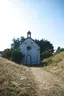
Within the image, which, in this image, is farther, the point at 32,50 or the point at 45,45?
the point at 45,45

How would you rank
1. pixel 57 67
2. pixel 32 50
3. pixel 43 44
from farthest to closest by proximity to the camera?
pixel 43 44 → pixel 32 50 → pixel 57 67

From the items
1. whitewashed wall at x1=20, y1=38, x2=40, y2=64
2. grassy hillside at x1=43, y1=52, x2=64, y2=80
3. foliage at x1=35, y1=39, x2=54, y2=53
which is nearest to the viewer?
grassy hillside at x1=43, y1=52, x2=64, y2=80

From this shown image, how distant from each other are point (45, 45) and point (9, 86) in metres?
75.5

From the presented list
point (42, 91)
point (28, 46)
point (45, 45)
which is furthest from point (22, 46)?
point (42, 91)

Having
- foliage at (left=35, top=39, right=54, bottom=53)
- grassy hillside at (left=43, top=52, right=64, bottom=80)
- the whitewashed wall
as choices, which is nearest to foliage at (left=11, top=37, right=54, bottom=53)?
foliage at (left=35, top=39, right=54, bottom=53)

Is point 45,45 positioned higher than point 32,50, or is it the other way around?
point 45,45

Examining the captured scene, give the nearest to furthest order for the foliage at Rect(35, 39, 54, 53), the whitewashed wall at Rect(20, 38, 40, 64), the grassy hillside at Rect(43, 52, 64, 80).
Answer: the grassy hillside at Rect(43, 52, 64, 80), the whitewashed wall at Rect(20, 38, 40, 64), the foliage at Rect(35, 39, 54, 53)

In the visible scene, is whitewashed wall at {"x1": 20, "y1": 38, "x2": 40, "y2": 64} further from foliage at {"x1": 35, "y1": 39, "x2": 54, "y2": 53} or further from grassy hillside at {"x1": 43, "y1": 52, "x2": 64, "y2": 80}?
foliage at {"x1": 35, "y1": 39, "x2": 54, "y2": 53}

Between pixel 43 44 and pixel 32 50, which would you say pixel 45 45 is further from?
pixel 32 50

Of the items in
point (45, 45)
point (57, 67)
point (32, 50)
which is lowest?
point (57, 67)

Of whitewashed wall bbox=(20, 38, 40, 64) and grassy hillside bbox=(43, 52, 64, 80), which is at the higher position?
whitewashed wall bbox=(20, 38, 40, 64)

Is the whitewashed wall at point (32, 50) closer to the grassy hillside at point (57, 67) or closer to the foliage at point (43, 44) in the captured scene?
the grassy hillside at point (57, 67)

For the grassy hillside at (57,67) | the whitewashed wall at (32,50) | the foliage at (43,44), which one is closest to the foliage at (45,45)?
the foliage at (43,44)

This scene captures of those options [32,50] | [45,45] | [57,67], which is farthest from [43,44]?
[57,67]
